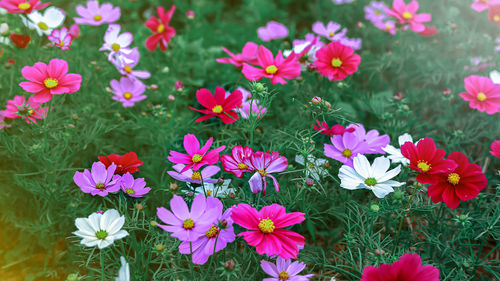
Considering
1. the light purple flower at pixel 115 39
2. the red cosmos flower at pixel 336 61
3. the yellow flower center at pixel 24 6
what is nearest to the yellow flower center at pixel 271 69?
the red cosmos flower at pixel 336 61

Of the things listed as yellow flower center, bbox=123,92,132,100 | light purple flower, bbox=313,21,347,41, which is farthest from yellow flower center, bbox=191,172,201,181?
light purple flower, bbox=313,21,347,41

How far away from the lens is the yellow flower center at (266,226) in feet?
3.26

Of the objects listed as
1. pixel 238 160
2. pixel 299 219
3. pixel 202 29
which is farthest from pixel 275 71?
pixel 202 29

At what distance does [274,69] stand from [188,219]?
59cm

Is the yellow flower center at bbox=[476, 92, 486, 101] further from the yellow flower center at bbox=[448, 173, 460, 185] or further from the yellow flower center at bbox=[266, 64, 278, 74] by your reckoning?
the yellow flower center at bbox=[266, 64, 278, 74]

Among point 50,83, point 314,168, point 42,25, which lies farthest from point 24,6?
point 314,168

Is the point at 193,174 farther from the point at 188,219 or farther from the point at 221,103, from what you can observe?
the point at 221,103

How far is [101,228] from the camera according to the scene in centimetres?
102

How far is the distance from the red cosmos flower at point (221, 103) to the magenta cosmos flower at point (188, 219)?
29 cm

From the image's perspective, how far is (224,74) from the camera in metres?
2.27

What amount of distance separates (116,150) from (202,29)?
113cm

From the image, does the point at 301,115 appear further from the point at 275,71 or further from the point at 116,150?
the point at 116,150

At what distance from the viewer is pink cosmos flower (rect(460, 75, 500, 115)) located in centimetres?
150

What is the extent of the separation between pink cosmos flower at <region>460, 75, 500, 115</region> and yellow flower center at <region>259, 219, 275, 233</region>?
91cm
